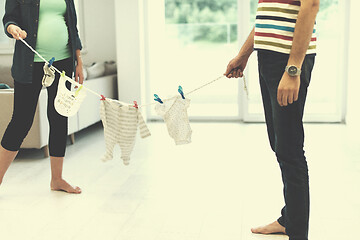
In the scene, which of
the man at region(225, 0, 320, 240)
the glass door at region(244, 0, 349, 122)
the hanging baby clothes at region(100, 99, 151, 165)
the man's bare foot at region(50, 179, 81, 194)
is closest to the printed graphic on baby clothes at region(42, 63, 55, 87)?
the hanging baby clothes at region(100, 99, 151, 165)

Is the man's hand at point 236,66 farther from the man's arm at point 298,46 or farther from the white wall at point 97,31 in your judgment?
the white wall at point 97,31

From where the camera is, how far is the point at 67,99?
2471 millimetres

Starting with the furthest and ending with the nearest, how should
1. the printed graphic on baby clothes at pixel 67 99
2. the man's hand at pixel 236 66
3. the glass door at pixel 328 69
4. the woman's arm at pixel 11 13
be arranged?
the glass door at pixel 328 69
the woman's arm at pixel 11 13
the printed graphic on baby clothes at pixel 67 99
the man's hand at pixel 236 66

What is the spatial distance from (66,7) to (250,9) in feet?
8.99

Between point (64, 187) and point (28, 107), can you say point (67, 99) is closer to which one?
point (28, 107)

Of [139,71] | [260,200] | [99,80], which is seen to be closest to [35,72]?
[260,200]

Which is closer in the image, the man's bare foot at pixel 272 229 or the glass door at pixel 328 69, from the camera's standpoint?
the man's bare foot at pixel 272 229

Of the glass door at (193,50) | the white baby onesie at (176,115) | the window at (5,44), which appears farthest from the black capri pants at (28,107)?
the window at (5,44)

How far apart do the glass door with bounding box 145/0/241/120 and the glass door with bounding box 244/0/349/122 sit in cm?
29

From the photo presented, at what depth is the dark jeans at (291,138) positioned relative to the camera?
5.74ft

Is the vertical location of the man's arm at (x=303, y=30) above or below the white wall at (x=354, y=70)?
above

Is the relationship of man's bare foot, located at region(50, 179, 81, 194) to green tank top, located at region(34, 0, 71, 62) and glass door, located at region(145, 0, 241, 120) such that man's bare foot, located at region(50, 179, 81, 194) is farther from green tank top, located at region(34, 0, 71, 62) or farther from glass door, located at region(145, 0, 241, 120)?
glass door, located at region(145, 0, 241, 120)

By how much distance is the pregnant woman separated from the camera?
101 inches

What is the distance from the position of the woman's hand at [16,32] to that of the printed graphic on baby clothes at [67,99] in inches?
10.8
